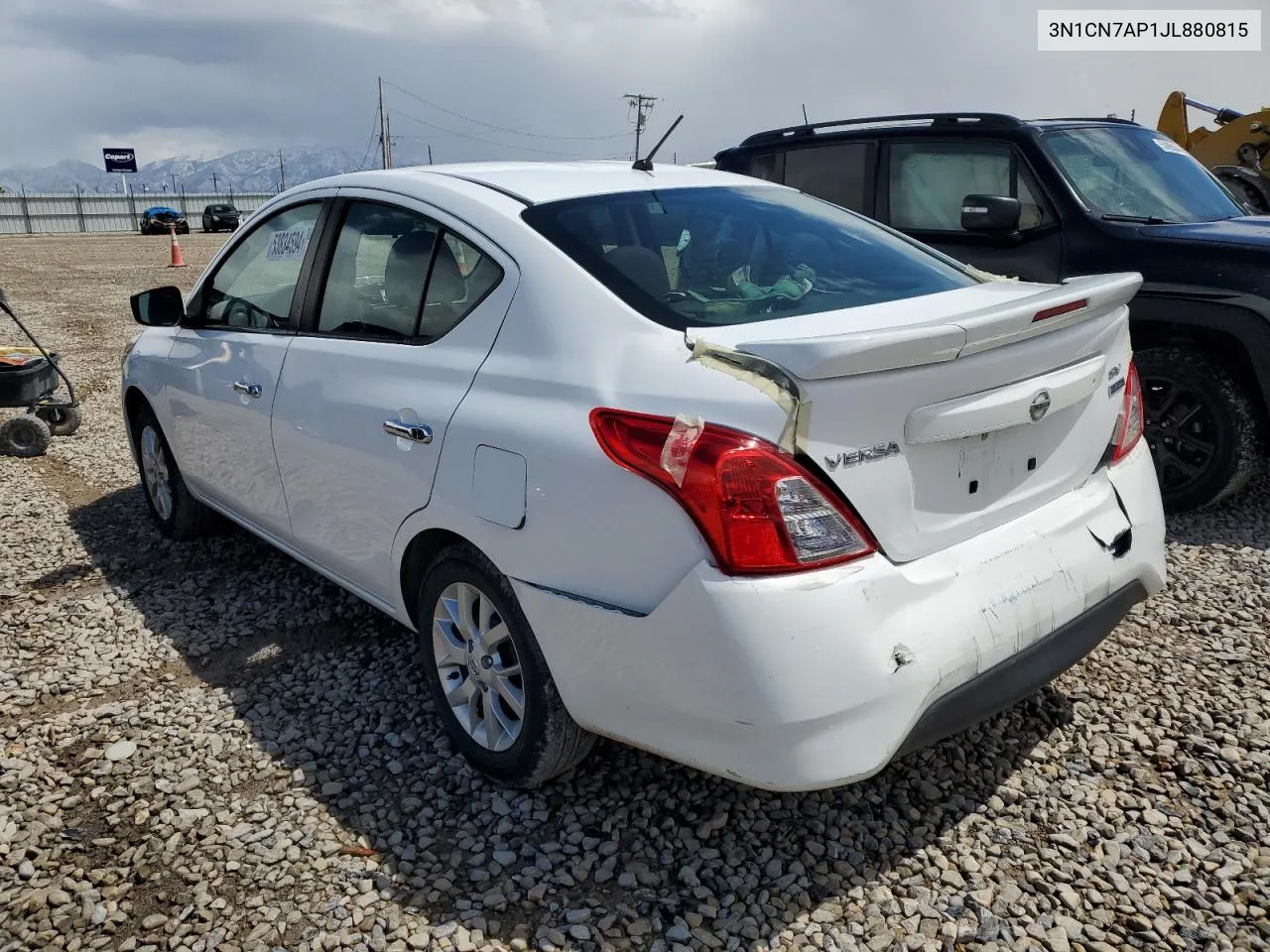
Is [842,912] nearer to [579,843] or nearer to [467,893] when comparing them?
[579,843]

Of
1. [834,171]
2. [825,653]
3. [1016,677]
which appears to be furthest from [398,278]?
[834,171]

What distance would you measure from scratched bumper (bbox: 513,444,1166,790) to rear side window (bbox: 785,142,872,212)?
12.8 ft

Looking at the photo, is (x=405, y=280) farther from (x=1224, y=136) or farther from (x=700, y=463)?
(x=1224, y=136)

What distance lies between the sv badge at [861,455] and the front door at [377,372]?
102 centimetres

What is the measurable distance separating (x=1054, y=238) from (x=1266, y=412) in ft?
4.23

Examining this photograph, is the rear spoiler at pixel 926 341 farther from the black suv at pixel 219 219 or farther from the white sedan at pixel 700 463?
the black suv at pixel 219 219

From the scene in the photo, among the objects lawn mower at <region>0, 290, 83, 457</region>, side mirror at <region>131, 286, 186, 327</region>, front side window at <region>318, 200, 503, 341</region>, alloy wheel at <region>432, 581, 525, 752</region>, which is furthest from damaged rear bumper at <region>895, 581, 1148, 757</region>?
lawn mower at <region>0, 290, 83, 457</region>

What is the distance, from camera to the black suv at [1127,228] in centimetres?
459

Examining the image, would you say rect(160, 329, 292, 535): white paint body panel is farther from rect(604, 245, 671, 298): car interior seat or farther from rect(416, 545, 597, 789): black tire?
rect(604, 245, 671, 298): car interior seat

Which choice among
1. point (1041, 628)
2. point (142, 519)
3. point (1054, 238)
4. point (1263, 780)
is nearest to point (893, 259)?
point (1041, 628)

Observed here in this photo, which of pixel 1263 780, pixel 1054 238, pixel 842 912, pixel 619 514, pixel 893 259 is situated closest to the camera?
pixel 619 514

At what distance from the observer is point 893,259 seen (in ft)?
9.95

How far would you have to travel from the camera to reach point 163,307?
14.4 ft

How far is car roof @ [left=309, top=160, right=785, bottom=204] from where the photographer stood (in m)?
2.96
